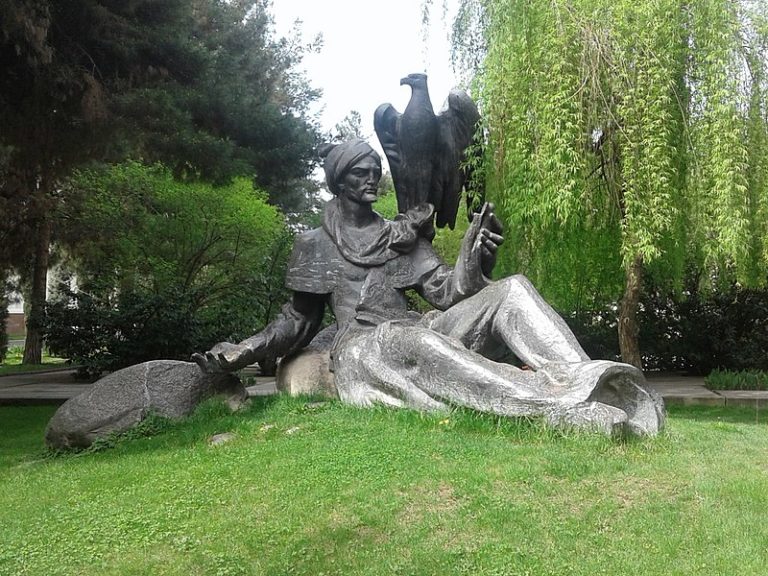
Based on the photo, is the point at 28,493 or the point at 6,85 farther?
the point at 6,85

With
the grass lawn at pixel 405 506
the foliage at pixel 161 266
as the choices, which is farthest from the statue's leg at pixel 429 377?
the foliage at pixel 161 266

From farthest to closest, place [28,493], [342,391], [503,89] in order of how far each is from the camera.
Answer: [503,89] < [342,391] < [28,493]

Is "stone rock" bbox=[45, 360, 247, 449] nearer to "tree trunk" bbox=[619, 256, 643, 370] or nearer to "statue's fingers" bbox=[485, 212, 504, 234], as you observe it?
"statue's fingers" bbox=[485, 212, 504, 234]

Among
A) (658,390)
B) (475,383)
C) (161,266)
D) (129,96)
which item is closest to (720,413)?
(658,390)

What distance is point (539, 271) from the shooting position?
344 inches

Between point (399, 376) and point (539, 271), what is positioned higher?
point (539, 271)

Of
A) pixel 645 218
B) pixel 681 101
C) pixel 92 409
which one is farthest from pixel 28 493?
pixel 681 101

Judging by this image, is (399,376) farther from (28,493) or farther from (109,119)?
(109,119)

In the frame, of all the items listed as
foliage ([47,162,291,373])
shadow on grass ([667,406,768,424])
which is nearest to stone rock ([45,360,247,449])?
shadow on grass ([667,406,768,424])

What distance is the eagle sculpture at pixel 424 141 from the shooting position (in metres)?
6.06

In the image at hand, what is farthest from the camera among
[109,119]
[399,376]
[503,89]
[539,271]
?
[109,119]

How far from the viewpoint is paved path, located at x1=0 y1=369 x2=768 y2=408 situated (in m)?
9.76

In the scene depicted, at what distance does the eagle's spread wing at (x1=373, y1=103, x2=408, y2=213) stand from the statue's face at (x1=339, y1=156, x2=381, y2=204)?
7.9 inches

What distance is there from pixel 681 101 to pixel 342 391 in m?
4.86
